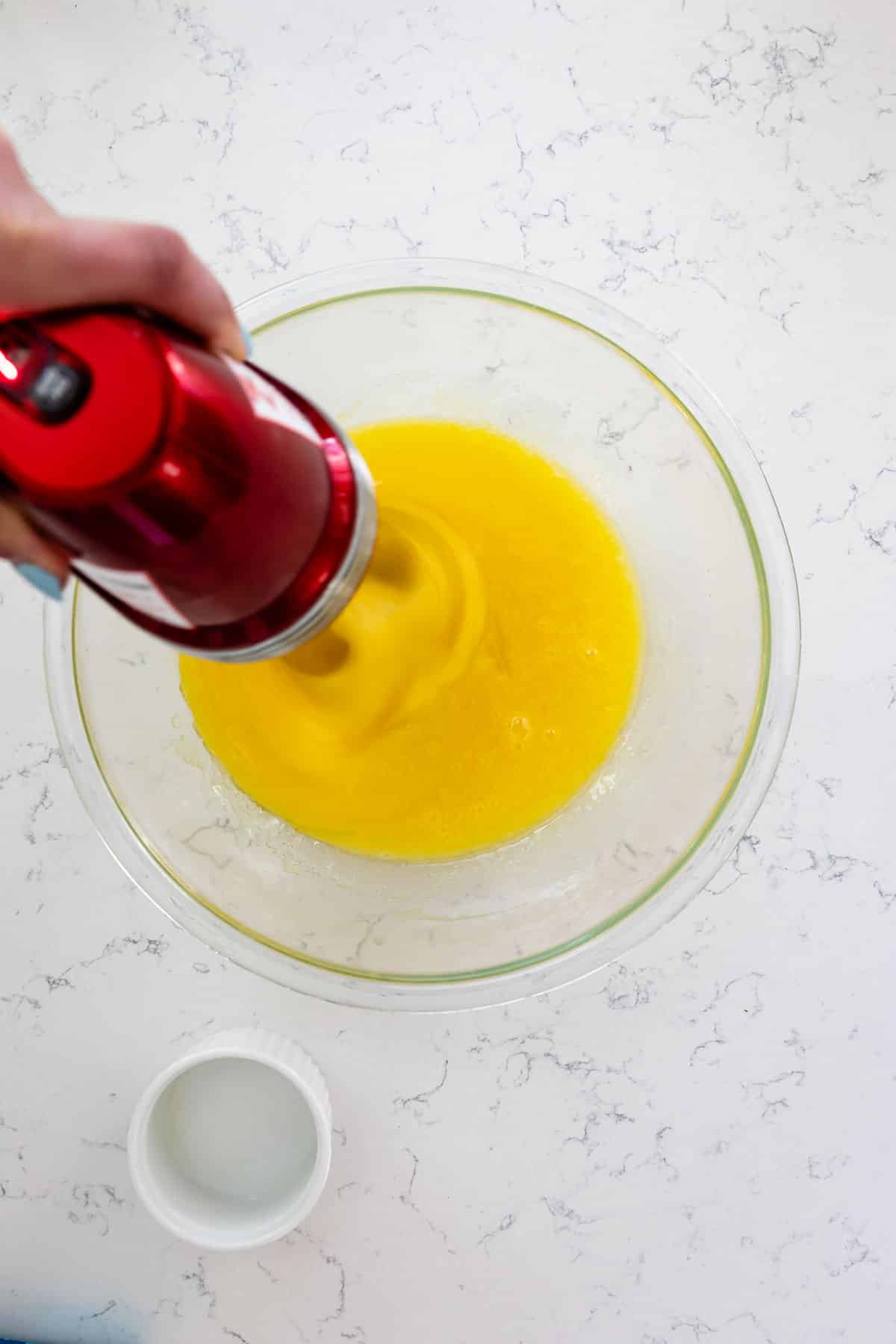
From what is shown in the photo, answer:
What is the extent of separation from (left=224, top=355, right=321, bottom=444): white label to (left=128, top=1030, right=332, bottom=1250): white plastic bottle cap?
1.81ft

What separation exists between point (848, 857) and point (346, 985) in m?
0.45

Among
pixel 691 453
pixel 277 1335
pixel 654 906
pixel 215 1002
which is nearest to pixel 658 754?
pixel 654 906

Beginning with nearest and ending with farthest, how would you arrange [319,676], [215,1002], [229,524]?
1. [229,524]
2. [319,676]
3. [215,1002]

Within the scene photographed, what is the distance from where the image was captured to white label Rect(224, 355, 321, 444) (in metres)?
0.44

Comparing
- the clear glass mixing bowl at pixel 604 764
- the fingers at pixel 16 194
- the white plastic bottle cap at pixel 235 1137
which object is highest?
the fingers at pixel 16 194

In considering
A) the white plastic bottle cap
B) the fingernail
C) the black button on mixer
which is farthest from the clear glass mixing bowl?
the black button on mixer

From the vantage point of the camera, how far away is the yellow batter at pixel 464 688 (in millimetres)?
788

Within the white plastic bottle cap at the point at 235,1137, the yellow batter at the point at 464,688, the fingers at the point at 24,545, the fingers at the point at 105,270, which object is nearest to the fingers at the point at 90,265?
the fingers at the point at 105,270

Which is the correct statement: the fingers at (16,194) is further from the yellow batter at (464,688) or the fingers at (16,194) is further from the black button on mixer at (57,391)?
the yellow batter at (464,688)

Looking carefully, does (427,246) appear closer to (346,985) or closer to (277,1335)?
(346,985)

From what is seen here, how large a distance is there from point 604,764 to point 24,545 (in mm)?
497

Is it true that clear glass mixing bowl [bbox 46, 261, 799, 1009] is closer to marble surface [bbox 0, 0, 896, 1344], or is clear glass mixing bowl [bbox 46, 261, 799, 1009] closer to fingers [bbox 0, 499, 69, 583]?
marble surface [bbox 0, 0, 896, 1344]

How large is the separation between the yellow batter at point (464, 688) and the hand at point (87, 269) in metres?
0.32

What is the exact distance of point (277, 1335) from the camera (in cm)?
91
